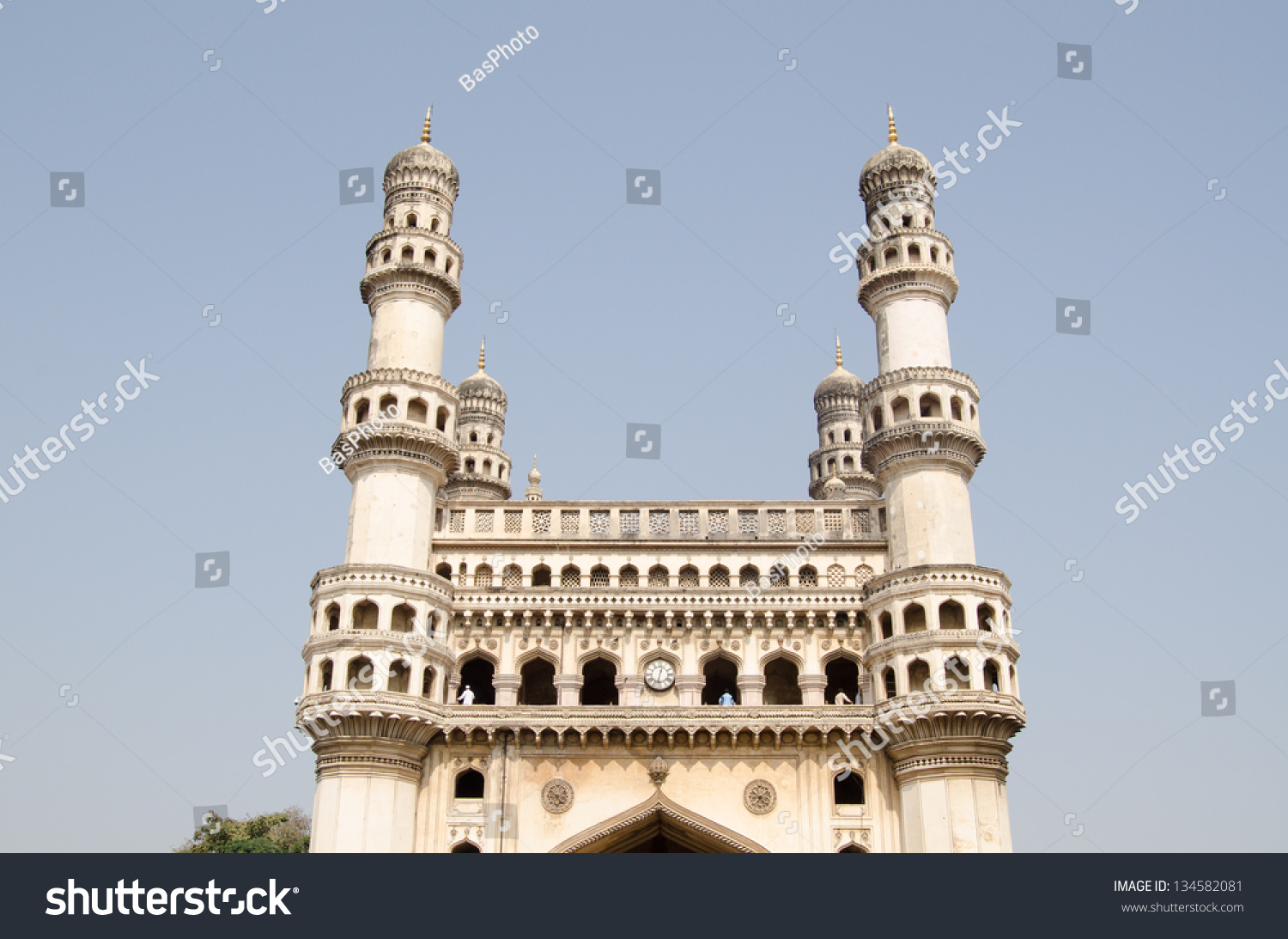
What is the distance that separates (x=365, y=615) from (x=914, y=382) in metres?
17.7

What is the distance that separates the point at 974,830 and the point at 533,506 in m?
15.7

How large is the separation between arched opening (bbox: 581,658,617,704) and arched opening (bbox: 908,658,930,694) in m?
9.23

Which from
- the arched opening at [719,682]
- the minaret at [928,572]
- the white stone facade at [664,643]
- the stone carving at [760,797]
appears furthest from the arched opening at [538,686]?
the minaret at [928,572]

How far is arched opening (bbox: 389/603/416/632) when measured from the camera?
35.2m

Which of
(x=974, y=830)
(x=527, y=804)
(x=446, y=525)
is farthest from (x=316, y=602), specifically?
(x=974, y=830)

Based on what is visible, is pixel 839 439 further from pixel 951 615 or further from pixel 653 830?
pixel 653 830

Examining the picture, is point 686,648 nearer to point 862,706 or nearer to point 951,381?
point 862,706

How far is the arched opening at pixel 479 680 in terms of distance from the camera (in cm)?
3912

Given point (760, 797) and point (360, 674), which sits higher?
point (360, 674)

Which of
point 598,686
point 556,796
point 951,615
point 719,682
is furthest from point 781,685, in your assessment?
point 556,796

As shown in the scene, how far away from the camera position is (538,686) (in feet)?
129

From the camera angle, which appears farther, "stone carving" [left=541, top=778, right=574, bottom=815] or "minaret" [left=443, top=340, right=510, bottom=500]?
"minaret" [left=443, top=340, right=510, bottom=500]

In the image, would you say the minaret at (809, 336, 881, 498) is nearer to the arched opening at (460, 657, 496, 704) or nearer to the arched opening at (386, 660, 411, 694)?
the arched opening at (460, 657, 496, 704)

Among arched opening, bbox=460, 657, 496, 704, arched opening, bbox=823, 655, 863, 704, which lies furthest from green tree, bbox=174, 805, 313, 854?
arched opening, bbox=823, 655, 863, 704
